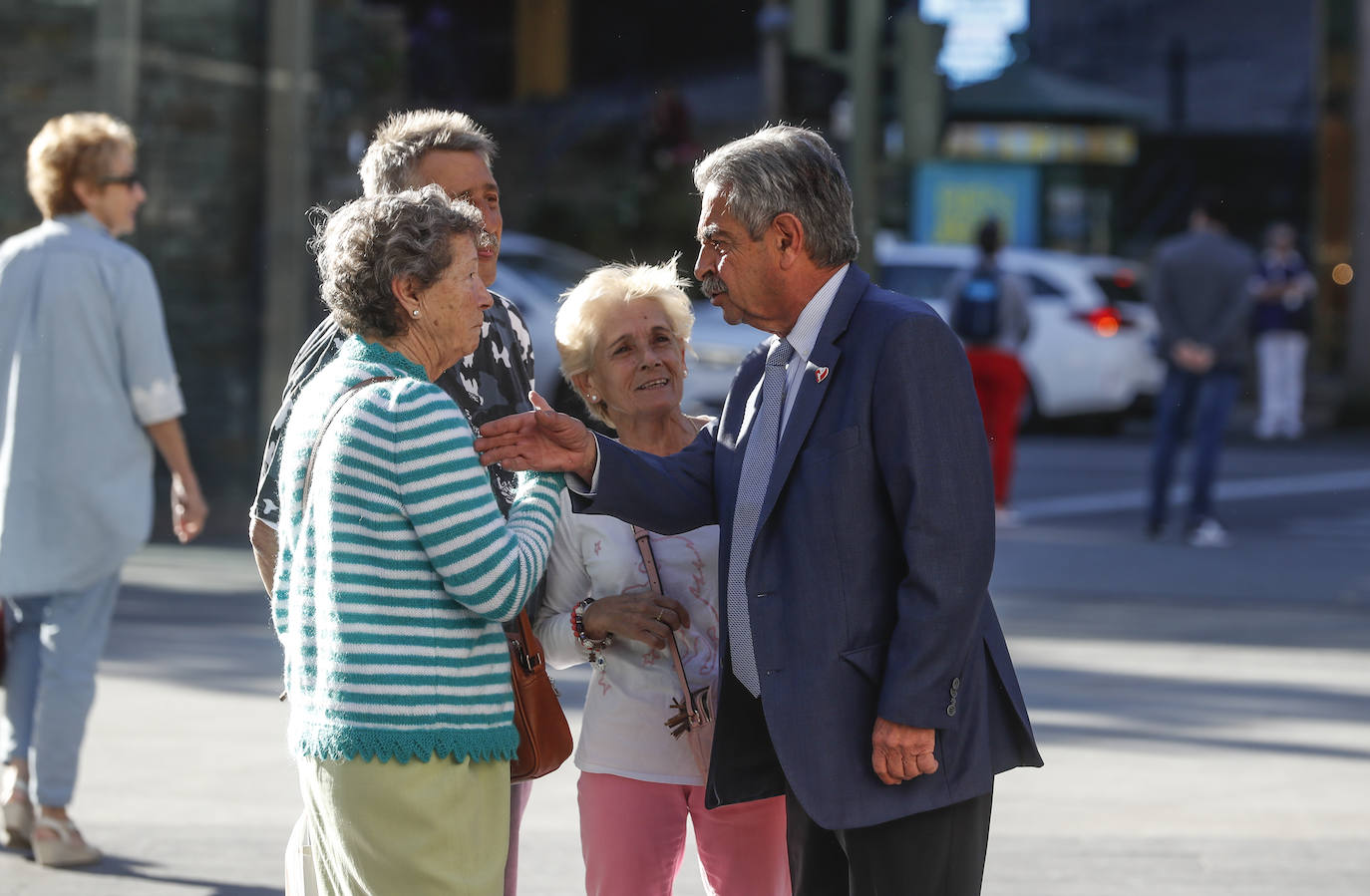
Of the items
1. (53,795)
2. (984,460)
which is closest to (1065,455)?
(53,795)

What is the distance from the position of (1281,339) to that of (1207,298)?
7.41 meters

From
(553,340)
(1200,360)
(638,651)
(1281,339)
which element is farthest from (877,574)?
(1281,339)

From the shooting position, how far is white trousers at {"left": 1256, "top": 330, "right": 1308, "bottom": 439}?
1827 centimetres

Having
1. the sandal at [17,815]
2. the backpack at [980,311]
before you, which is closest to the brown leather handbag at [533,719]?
the sandal at [17,815]

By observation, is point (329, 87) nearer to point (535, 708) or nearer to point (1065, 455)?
point (1065, 455)

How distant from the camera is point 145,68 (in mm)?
11531

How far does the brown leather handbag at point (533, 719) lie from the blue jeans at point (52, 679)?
216 centimetres

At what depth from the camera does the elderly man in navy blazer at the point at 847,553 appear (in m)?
3.05

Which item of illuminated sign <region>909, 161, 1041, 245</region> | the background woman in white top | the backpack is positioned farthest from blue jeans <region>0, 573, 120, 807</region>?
illuminated sign <region>909, 161, 1041, 245</region>

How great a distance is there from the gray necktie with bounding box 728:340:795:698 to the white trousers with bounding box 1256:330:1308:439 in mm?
15860

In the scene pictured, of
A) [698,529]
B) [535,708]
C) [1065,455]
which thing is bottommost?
[1065,455]

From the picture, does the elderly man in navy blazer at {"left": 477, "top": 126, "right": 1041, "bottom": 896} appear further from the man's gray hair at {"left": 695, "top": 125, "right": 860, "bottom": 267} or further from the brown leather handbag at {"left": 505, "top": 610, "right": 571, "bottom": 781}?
the brown leather handbag at {"left": 505, "top": 610, "right": 571, "bottom": 781}

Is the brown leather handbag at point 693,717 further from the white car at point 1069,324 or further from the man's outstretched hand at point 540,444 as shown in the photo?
the white car at point 1069,324

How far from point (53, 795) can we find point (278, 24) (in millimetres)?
7959
